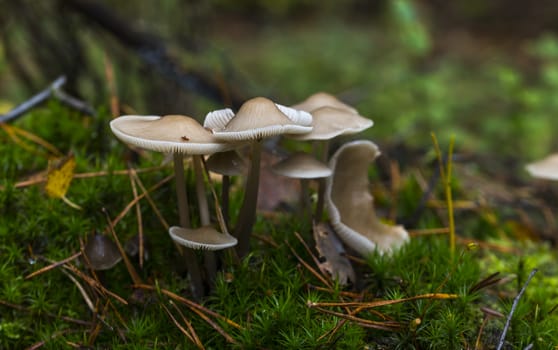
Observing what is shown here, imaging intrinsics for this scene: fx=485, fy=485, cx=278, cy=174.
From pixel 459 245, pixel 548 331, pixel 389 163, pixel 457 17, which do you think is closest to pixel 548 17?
pixel 457 17

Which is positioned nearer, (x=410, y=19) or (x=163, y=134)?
(x=163, y=134)

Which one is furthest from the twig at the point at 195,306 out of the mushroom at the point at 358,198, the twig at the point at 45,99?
the twig at the point at 45,99

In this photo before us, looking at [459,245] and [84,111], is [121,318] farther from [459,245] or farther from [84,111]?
[459,245]

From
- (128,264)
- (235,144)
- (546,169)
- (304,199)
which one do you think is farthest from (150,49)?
(546,169)

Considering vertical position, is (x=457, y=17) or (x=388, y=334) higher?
(x=457, y=17)

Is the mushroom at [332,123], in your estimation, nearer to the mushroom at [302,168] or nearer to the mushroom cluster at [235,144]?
the mushroom cluster at [235,144]
